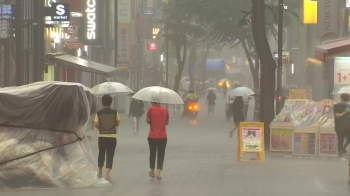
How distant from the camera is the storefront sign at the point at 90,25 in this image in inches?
1661

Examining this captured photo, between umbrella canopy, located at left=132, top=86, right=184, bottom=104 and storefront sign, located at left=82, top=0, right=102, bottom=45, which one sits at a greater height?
storefront sign, located at left=82, top=0, right=102, bottom=45

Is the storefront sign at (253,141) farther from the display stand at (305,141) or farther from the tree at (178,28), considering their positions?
the tree at (178,28)

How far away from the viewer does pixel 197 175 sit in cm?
1836

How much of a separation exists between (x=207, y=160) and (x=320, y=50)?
4.53m

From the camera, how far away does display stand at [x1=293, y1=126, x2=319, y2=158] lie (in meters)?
22.5

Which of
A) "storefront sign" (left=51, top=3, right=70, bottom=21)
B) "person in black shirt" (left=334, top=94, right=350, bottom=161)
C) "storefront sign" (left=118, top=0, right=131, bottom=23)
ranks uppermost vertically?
"storefront sign" (left=118, top=0, right=131, bottom=23)

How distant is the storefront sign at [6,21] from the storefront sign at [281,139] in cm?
806

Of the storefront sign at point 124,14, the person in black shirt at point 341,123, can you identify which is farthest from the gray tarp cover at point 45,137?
the storefront sign at point 124,14

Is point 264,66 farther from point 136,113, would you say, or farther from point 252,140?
point 136,113

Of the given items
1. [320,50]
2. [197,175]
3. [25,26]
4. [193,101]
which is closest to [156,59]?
[193,101]

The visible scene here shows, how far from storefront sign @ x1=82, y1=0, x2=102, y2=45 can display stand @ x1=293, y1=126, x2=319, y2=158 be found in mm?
21026

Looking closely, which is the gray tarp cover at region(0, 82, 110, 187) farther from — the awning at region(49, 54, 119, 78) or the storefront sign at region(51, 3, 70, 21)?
the awning at region(49, 54, 119, 78)

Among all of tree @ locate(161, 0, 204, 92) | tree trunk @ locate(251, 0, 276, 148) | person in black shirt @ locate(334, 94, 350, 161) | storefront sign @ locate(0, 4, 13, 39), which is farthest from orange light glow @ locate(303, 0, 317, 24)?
tree @ locate(161, 0, 204, 92)

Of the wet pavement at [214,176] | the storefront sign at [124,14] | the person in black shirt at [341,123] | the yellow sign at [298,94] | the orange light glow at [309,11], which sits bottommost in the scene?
the wet pavement at [214,176]
